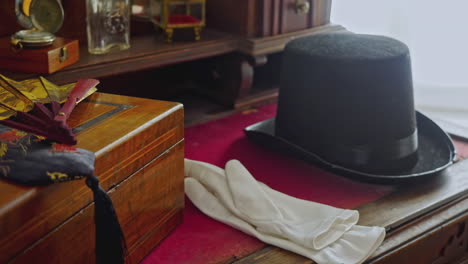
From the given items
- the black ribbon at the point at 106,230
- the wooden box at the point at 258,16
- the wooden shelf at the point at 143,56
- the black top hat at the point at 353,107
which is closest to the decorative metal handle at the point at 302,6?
the wooden box at the point at 258,16

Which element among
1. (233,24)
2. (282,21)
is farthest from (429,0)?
(233,24)

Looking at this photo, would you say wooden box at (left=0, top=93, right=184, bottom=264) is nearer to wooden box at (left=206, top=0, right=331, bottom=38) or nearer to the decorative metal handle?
wooden box at (left=206, top=0, right=331, bottom=38)

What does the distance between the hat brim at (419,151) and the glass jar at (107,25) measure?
0.33 m

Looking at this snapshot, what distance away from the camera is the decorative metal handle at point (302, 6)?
1.38 m

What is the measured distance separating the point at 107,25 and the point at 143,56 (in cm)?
10

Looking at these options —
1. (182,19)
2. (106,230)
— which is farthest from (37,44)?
(106,230)

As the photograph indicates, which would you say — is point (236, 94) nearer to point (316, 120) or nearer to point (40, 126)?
point (316, 120)

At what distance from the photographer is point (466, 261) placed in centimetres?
105

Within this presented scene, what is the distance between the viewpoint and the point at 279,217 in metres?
0.85

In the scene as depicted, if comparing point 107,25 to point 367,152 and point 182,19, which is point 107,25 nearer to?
point 182,19

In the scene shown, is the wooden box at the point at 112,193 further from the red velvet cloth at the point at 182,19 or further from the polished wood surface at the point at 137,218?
the red velvet cloth at the point at 182,19

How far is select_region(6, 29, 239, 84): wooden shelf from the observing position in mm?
1044

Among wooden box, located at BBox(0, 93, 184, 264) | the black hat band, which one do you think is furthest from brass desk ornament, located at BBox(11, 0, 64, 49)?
the black hat band

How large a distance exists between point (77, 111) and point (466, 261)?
0.76 metres
